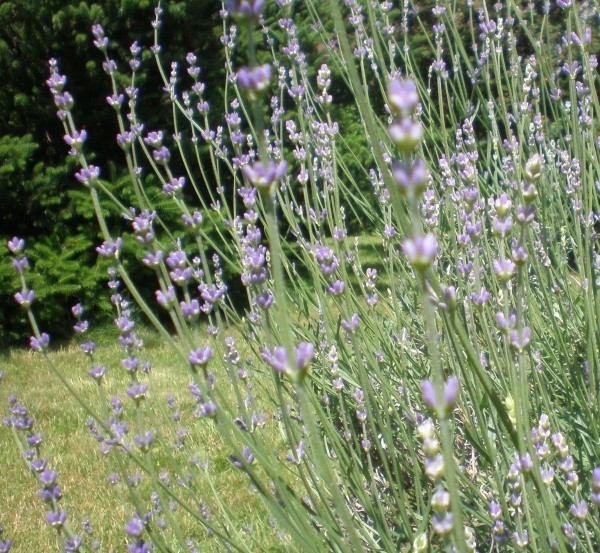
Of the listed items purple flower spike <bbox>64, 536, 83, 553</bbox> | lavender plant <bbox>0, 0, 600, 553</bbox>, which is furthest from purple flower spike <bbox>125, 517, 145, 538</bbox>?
purple flower spike <bbox>64, 536, 83, 553</bbox>

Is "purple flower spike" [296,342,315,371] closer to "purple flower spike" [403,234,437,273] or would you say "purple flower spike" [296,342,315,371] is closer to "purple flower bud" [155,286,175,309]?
"purple flower spike" [403,234,437,273]

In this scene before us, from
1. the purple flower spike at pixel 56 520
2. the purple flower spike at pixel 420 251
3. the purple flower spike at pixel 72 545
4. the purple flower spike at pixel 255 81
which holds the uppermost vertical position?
the purple flower spike at pixel 255 81

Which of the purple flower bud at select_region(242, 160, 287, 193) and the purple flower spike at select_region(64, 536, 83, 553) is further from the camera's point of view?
the purple flower spike at select_region(64, 536, 83, 553)

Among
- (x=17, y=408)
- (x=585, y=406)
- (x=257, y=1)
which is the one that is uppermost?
(x=257, y=1)

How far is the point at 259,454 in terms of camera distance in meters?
1.19

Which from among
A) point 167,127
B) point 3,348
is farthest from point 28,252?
point 167,127

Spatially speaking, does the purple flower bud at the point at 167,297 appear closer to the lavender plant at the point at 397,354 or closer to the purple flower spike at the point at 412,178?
the lavender plant at the point at 397,354

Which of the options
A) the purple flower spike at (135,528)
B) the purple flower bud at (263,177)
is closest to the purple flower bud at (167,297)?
the purple flower spike at (135,528)

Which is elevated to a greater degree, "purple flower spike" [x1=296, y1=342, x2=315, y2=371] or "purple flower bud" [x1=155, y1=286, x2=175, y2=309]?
"purple flower spike" [x1=296, y1=342, x2=315, y2=371]

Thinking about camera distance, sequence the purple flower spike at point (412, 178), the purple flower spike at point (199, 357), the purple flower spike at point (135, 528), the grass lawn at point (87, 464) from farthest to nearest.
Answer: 1. the grass lawn at point (87, 464)
2. the purple flower spike at point (135, 528)
3. the purple flower spike at point (199, 357)
4. the purple flower spike at point (412, 178)

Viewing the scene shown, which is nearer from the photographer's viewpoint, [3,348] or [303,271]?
[3,348]

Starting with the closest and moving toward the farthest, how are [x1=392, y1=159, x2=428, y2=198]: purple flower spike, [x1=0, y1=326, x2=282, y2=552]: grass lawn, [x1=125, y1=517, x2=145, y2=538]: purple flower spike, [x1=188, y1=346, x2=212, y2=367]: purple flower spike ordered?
→ [x1=392, y1=159, x2=428, y2=198]: purple flower spike < [x1=188, y1=346, x2=212, y2=367]: purple flower spike < [x1=125, y1=517, x2=145, y2=538]: purple flower spike < [x1=0, y1=326, x2=282, y2=552]: grass lawn

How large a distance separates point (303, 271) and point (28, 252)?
2.16 metres

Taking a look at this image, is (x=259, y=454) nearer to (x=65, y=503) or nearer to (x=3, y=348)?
(x=65, y=503)
